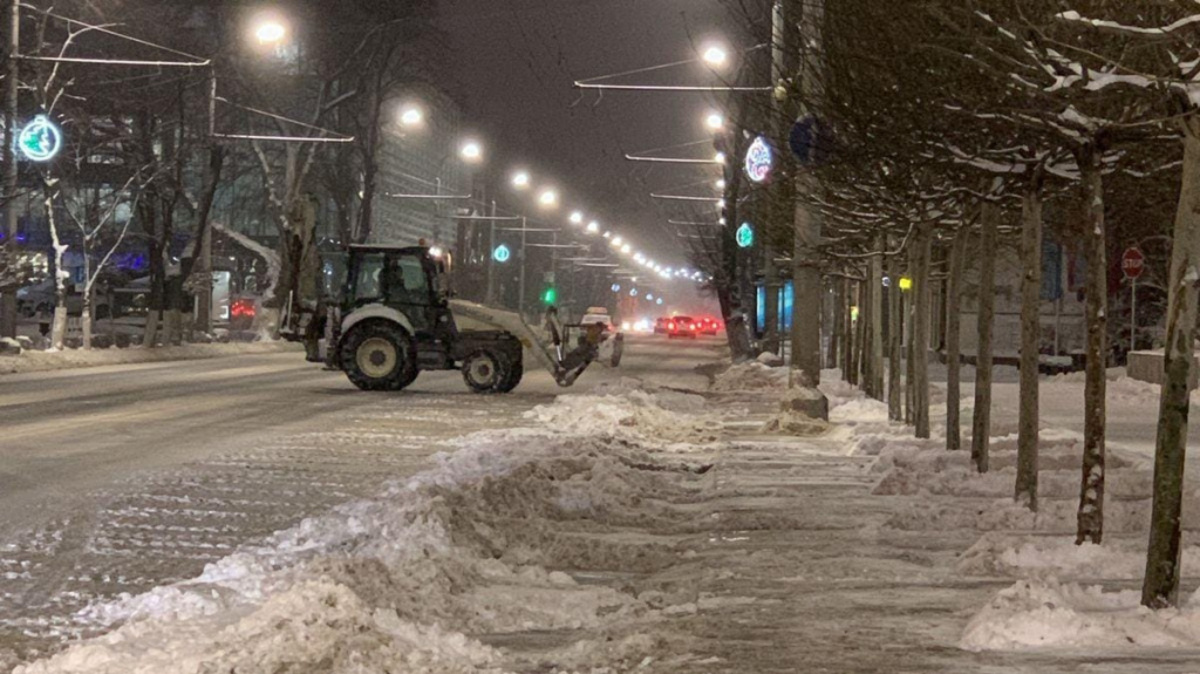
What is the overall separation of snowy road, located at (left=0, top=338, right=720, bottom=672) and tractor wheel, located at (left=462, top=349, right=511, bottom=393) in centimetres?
34

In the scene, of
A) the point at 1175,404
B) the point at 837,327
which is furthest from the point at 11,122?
the point at 1175,404

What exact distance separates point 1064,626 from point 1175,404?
140 cm

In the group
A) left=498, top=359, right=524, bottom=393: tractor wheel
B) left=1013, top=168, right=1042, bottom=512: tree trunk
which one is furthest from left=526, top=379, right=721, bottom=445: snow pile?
left=1013, top=168, right=1042, bottom=512: tree trunk

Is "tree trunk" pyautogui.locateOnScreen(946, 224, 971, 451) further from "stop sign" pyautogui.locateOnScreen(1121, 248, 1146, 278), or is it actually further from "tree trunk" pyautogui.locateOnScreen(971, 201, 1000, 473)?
"stop sign" pyautogui.locateOnScreen(1121, 248, 1146, 278)

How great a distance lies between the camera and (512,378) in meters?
30.6

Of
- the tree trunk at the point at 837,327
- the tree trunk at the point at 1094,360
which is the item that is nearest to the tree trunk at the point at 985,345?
the tree trunk at the point at 1094,360

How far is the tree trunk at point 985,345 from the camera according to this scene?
14180 millimetres

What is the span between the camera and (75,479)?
49.1 ft

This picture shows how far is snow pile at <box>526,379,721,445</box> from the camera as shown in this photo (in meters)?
21.0

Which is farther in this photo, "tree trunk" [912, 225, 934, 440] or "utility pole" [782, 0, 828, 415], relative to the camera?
"utility pole" [782, 0, 828, 415]

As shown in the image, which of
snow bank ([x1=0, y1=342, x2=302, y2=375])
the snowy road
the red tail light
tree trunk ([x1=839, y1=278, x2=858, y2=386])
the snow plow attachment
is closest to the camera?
the snowy road

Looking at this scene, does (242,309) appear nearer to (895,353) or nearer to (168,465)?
(895,353)

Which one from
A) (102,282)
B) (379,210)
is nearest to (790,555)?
(102,282)

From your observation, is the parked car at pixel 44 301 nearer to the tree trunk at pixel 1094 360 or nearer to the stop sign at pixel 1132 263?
the stop sign at pixel 1132 263
